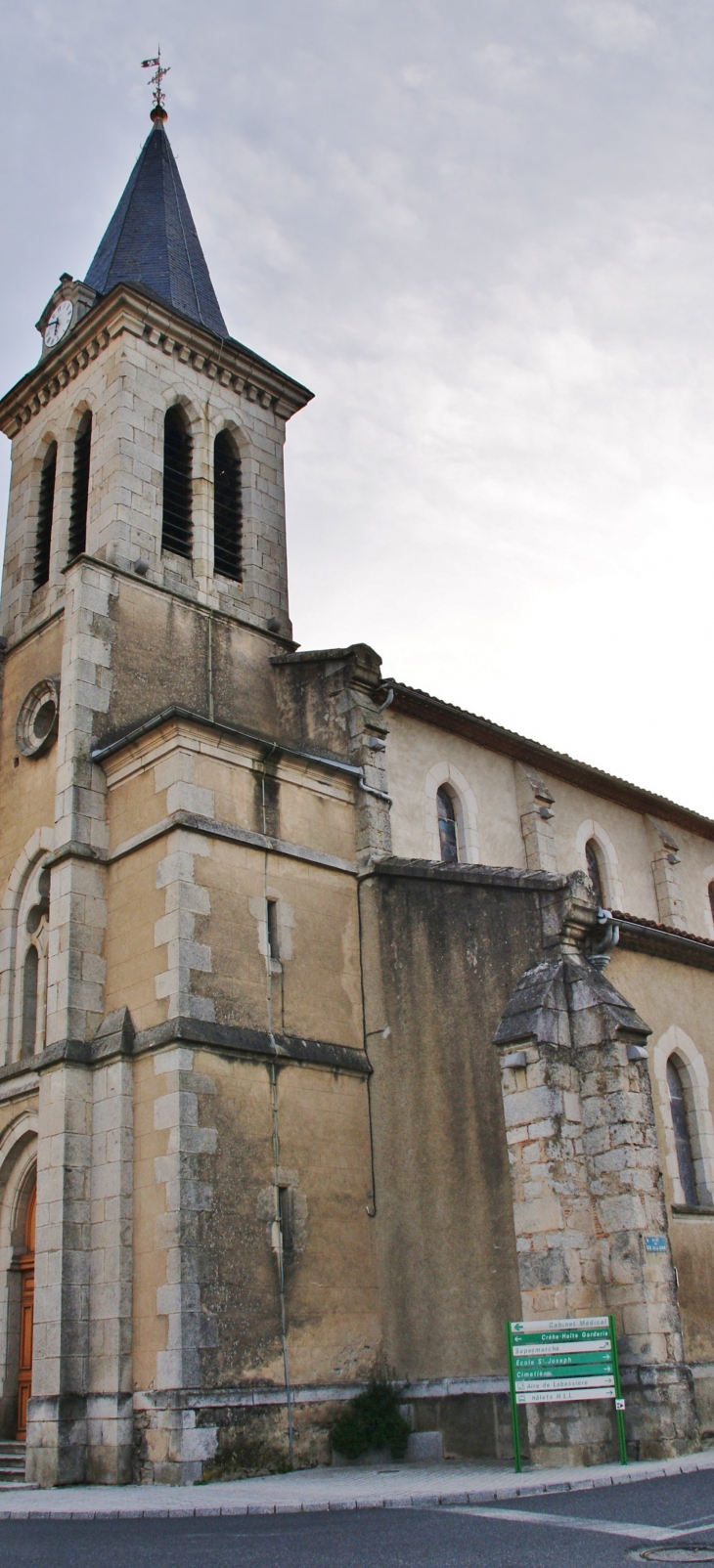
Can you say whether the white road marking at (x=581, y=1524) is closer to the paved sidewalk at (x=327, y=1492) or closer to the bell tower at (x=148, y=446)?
the paved sidewalk at (x=327, y=1492)

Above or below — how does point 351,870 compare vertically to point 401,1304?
above

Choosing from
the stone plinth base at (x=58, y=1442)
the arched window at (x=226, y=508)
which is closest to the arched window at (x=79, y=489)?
the arched window at (x=226, y=508)

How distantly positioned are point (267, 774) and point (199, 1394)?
22.6ft

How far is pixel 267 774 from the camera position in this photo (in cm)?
1553

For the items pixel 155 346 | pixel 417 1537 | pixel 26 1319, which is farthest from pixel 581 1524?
pixel 155 346

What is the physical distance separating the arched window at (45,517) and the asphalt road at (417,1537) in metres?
13.5

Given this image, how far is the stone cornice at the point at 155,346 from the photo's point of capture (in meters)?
19.4

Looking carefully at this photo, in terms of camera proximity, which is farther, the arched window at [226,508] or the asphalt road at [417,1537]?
the arched window at [226,508]

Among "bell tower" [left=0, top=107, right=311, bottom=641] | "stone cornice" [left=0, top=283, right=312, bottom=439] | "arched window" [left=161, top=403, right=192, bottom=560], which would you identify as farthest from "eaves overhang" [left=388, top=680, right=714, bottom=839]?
"stone cornice" [left=0, top=283, right=312, bottom=439]

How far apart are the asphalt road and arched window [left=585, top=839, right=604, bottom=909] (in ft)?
37.1

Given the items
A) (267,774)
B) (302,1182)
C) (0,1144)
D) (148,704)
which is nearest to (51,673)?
(148,704)

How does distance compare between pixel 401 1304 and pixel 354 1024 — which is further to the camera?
pixel 354 1024

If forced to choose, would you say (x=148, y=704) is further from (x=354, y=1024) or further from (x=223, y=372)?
(x=223, y=372)

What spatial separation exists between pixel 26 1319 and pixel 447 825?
8.38 meters
